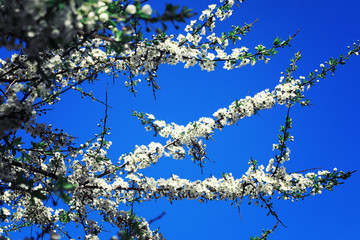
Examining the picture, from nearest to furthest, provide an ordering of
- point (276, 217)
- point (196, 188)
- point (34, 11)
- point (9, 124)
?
point (34, 11), point (9, 124), point (276, 217), point (196, 188)

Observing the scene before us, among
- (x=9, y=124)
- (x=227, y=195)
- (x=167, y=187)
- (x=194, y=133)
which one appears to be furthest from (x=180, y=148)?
(x=9, y=124)

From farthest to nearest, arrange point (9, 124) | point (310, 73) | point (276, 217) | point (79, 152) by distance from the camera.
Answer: point (310, 73)
point (79, 152)
point (276, 217)
point (9, 124)

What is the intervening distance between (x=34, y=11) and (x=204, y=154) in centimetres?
486

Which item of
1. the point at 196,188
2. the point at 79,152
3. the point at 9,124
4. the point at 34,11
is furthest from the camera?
the point at 79,152

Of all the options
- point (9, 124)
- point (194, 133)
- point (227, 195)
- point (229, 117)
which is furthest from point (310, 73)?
point (9, 124)

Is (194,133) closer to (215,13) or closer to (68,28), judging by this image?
(215,13)

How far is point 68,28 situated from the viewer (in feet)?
8.45

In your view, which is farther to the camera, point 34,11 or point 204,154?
point 204,154

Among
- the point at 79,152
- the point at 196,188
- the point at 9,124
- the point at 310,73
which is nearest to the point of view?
the point at 9,124

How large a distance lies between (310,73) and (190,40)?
9.62 feet

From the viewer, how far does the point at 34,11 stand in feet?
8.23

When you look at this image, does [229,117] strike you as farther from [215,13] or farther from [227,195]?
[215,13]

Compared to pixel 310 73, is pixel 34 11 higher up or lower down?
lower down

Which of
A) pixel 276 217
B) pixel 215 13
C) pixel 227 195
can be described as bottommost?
pixel 276 217
